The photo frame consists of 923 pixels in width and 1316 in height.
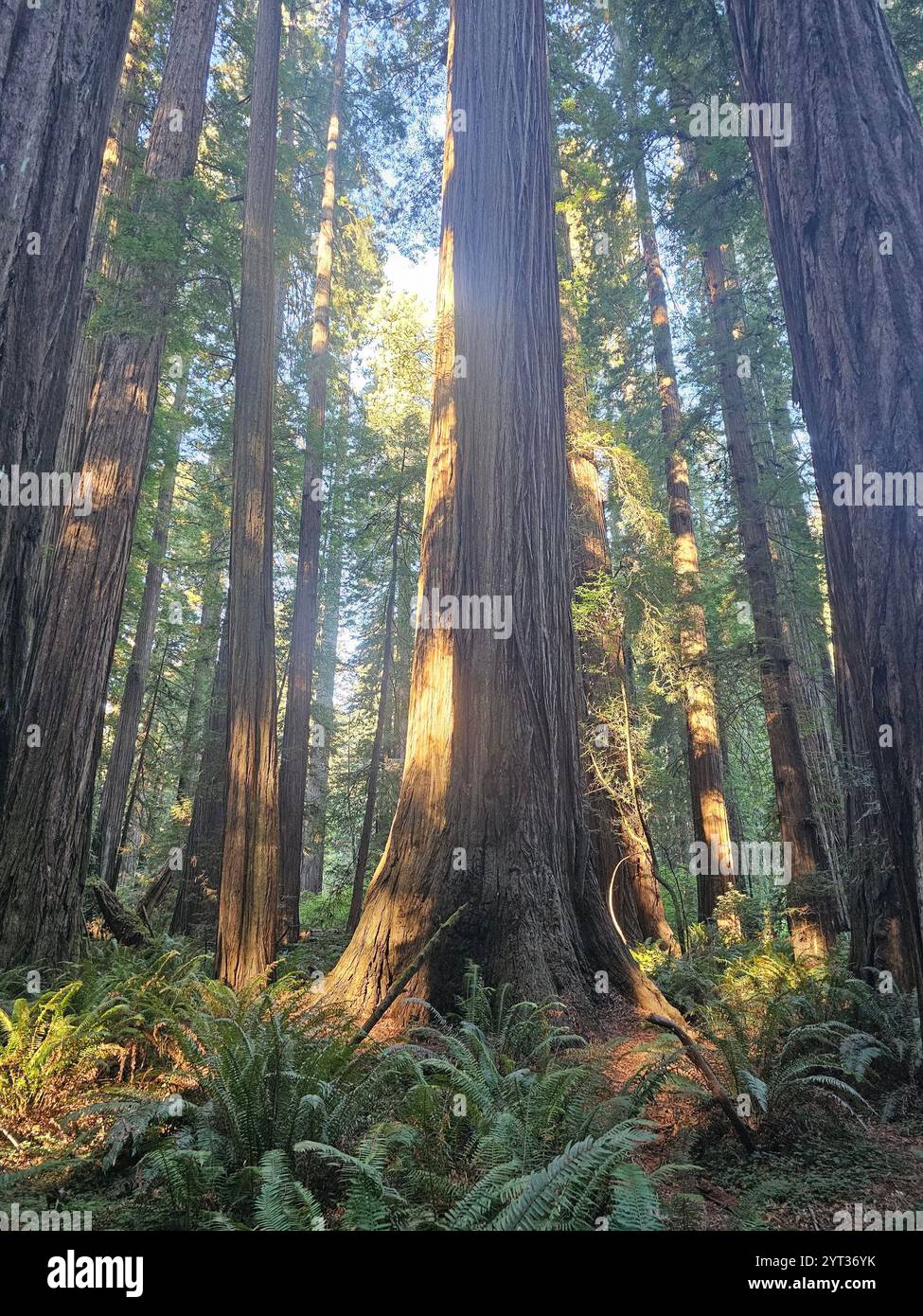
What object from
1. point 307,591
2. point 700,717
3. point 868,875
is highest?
point 307,591

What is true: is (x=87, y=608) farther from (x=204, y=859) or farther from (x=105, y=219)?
(x=204, y=859)

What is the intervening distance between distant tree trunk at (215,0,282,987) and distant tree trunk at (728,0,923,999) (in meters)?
5.11

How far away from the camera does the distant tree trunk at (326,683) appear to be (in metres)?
15.1

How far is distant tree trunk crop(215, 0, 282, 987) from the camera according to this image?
6668 millimetres

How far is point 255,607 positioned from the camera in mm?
7250

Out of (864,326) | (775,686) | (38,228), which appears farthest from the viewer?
(775,686)

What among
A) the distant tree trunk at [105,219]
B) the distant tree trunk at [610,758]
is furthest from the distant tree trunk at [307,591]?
the distant tree trunk at [610,758]

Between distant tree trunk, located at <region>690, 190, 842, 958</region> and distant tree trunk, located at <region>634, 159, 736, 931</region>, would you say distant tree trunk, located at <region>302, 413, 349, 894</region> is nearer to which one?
distant tree trunk, located at <region>634, 159, 736, 931</region>

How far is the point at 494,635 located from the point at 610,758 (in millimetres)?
4800

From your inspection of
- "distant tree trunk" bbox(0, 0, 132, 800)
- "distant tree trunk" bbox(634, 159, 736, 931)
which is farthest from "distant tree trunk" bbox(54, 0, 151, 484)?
"distant tree trunk" bbox(634, 159, 736, 931)

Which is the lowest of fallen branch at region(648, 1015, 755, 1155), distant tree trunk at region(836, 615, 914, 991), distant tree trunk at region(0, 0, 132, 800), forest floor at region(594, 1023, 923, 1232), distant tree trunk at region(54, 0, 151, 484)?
forest floor at region(594, 1023, 923, 1232)

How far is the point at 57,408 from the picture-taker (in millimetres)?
2572

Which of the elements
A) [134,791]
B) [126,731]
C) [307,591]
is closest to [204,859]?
[126,731]
